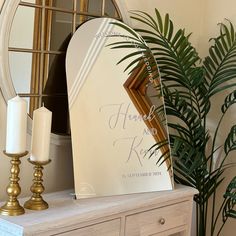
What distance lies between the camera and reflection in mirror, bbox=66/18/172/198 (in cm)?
192

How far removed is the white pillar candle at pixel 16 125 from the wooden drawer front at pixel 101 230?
0.34m

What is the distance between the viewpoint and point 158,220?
1991 mm

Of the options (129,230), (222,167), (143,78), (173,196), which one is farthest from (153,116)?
(222,167)

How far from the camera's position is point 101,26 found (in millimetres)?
2012

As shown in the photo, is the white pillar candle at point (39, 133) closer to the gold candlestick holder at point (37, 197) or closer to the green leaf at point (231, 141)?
the gold candlestick holder at point (37, 197)

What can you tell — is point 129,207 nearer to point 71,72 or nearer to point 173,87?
point 71,72

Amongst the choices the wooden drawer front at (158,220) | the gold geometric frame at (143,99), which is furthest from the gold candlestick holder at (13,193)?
the gold geometric frame at (143,99)

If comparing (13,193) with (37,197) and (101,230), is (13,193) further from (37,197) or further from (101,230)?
(101,230)

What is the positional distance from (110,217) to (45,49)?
0.72 meters

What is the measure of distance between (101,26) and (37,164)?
2.28 feet

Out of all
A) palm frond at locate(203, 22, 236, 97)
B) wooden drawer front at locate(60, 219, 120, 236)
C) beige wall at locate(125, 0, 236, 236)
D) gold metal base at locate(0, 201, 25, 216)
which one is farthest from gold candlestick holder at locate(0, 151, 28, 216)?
beige wall at locate(125, 0, 236, 236)

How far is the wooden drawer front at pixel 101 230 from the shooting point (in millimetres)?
1641

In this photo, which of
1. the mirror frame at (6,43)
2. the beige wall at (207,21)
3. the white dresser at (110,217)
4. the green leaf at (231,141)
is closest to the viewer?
the white dresser at (110,217)

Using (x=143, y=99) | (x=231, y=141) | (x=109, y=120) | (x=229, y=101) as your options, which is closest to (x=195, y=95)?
(x=229, y=101)
